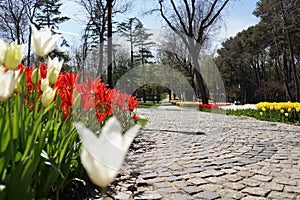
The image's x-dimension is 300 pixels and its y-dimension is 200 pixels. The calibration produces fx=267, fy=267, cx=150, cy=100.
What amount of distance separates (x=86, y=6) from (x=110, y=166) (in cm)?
1805

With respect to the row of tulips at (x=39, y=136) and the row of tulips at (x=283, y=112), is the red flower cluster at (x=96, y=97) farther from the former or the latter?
the row of tulips at (x=283, y=112)

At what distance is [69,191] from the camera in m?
2.11

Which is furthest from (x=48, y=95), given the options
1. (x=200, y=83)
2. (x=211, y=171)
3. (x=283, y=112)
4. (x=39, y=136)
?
(x=200, y=83)

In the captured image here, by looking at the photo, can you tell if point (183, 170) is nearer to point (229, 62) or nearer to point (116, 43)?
point (116, 43)

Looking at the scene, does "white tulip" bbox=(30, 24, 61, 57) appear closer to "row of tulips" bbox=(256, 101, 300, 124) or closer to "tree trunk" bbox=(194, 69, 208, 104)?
"row of tulips" bbox=(256, 101, 300, 124)

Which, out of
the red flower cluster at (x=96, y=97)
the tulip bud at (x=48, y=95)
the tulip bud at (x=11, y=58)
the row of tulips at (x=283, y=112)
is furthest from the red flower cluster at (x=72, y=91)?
the row of tulips at (x=283, y=112)

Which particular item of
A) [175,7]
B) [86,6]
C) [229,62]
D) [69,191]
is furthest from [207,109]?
[229,62]

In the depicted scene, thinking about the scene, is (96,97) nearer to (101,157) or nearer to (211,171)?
(211,171)

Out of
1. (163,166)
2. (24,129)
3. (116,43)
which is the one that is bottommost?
(163,166)

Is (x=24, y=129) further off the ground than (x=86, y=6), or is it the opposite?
(x=86, y=6)

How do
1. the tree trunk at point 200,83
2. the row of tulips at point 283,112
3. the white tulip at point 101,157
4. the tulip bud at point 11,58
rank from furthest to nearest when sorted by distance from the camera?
the tree trunk at point 200,83
the row of tulips at point 283,112
the tulip bud at point 11,58
the white tulip at point 101,157

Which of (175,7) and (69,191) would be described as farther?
(175,7)

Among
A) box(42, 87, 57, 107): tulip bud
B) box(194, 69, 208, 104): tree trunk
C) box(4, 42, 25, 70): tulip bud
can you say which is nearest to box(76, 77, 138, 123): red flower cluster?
box(42, 87, 57, 107): tulip bud

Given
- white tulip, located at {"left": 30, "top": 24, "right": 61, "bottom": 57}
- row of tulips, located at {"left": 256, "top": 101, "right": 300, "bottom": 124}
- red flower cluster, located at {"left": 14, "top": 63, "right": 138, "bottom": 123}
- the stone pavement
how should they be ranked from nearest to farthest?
white tulip, located at {"left": 30, "top": 24, "right": 61, "bottom": 57} → red flower cluster, located at {"left": 14, "top": 63, "right": 138, "bottom": 123} → the stone pavement → row of tulips, located at {"left": 256, "top": 101, "right": 300, "bottom": 124}
